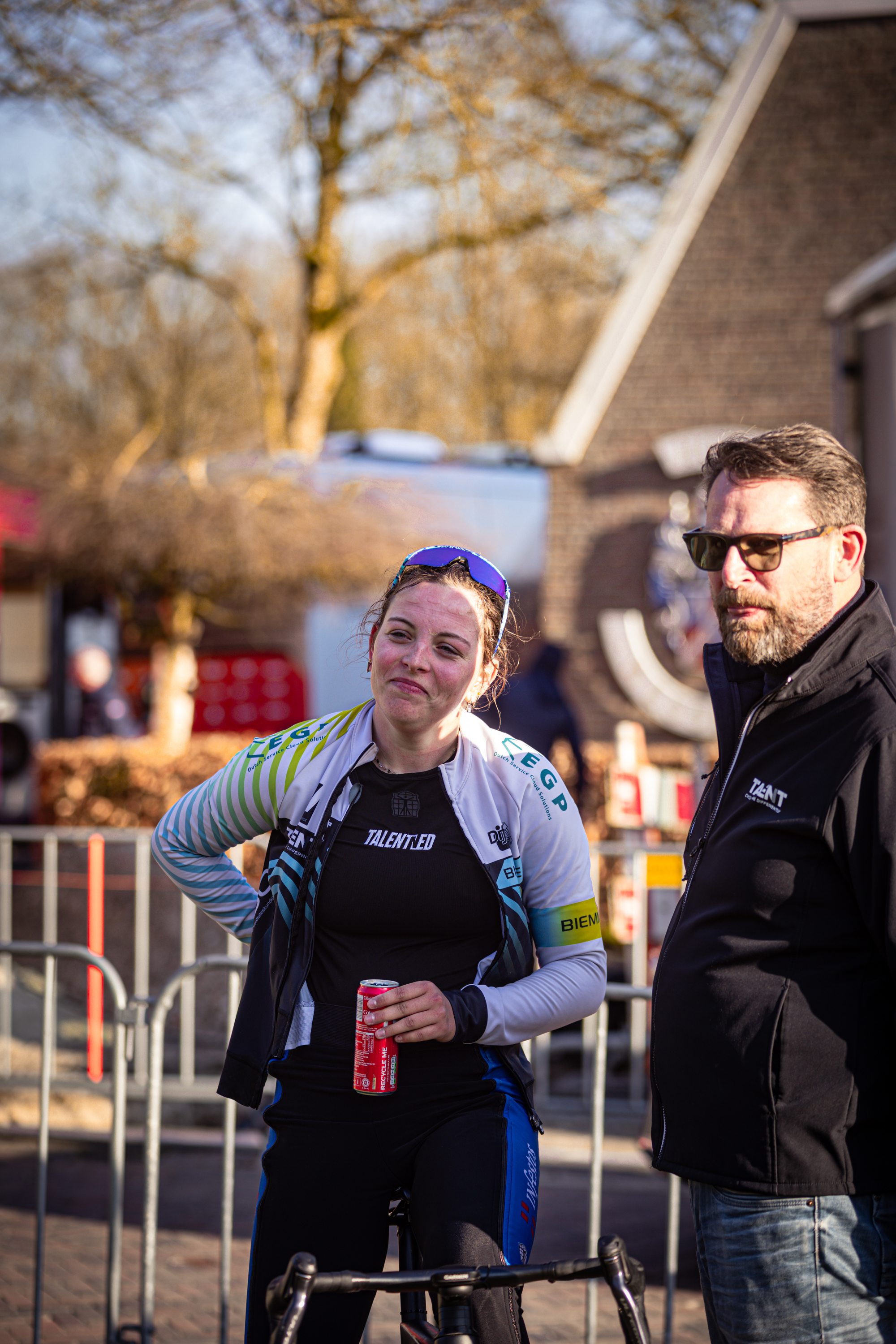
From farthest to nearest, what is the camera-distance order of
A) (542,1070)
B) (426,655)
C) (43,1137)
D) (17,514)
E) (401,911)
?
(17,514), (542,1070), (43,1137), (426,655), (401,911)

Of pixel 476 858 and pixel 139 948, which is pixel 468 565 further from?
pixel 139 948

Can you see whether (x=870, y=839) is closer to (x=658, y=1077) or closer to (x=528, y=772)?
(x=658, y=1077)

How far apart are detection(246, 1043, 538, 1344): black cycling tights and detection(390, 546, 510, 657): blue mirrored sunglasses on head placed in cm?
94

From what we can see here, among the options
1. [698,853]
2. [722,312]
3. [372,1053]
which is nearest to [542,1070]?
[372,1053]

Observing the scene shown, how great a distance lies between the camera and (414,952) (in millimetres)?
2447

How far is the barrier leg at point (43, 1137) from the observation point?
12.1 feet

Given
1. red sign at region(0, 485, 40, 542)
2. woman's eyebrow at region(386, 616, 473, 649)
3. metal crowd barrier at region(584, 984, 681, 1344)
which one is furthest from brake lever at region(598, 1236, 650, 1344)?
red sign at region(0, 485, 40, 542)

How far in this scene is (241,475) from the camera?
44.1ft

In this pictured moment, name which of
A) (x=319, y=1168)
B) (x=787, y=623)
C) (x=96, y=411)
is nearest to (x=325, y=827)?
(x=319, y=1168)

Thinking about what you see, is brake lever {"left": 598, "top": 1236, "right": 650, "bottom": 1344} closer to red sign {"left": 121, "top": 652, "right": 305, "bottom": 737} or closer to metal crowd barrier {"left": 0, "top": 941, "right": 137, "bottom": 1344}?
metal crowd barrier {"left": 0, "top": 941, "right": 137, "bottom": 1344}

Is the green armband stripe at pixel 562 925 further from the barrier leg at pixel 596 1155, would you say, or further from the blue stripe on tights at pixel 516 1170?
the barrier leg at pixel 596 1155

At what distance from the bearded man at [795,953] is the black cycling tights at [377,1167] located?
37 cm

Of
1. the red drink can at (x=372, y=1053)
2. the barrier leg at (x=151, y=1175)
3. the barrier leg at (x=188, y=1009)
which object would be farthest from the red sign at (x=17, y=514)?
the red drink can at (x=372, y=1053)

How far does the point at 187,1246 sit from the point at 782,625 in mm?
4116
